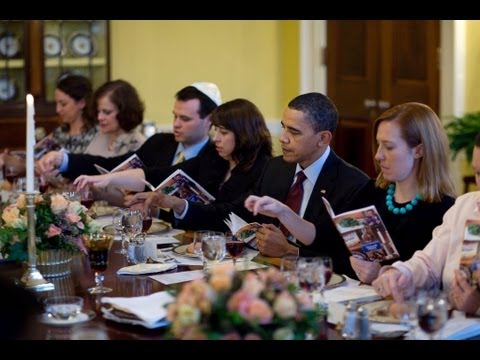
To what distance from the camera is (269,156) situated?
14.0 feet

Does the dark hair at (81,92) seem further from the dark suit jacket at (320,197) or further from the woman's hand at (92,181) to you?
the dark suit jacket at (320,197)

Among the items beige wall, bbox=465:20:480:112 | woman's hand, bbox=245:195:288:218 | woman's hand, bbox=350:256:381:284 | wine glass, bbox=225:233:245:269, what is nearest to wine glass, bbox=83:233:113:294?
wine glass, bbox=225:233:245:269

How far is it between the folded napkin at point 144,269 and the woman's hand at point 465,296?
0.98 meters

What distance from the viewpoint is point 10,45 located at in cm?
745

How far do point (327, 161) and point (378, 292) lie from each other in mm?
1037

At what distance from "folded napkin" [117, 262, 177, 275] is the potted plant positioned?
3266 mm

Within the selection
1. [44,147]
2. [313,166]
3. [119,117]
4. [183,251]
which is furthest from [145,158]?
[183,251]

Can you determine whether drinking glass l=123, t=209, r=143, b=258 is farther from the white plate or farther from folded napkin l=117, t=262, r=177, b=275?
the white plate

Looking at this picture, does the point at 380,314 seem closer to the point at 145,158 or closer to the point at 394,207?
the point at 394,207

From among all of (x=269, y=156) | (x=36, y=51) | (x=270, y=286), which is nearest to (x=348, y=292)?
(x=270, y=286)

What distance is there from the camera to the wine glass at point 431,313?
7.03ft

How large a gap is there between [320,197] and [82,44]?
14.1ft

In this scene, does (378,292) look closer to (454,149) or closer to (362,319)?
(362,319)

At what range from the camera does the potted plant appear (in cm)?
595
